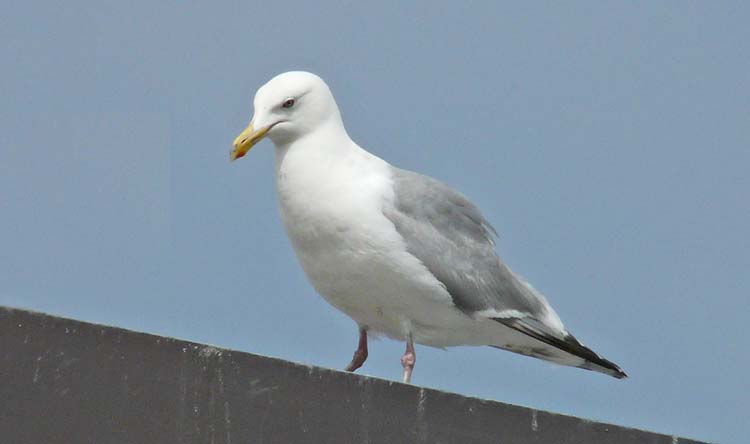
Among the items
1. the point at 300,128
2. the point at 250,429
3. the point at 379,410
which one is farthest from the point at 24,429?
the point at 300,128

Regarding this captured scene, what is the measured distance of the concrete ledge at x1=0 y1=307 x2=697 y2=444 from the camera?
11.8ft

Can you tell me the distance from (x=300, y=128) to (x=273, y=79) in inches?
10.9

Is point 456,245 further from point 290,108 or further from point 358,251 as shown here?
point 290,108

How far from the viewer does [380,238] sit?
588 centimetres

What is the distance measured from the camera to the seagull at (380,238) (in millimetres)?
5898

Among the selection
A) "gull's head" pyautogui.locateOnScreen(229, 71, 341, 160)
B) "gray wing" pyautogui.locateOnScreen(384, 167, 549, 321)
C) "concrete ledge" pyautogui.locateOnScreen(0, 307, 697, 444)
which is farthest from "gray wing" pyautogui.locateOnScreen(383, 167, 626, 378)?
"concrete ledge" pyautogui.locateOnScreen(0, 307, 697, 444)

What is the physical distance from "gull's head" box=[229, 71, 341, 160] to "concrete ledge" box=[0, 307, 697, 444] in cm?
255

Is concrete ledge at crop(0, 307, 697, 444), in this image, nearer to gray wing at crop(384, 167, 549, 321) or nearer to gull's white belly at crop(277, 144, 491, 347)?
gull's white belly at crop(277, 144, 491, 347)

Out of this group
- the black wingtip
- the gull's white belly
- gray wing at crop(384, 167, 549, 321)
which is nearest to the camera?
the gull's white belly

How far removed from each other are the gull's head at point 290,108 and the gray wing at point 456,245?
458 millimetres

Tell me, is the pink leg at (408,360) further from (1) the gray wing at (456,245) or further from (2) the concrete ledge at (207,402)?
(2) the concrete ledge at (207,402)

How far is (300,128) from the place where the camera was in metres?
6.23

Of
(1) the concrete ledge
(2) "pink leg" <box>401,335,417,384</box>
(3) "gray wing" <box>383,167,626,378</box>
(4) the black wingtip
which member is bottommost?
(1) the concrete ledge

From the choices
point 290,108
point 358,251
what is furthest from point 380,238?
point 290,108
